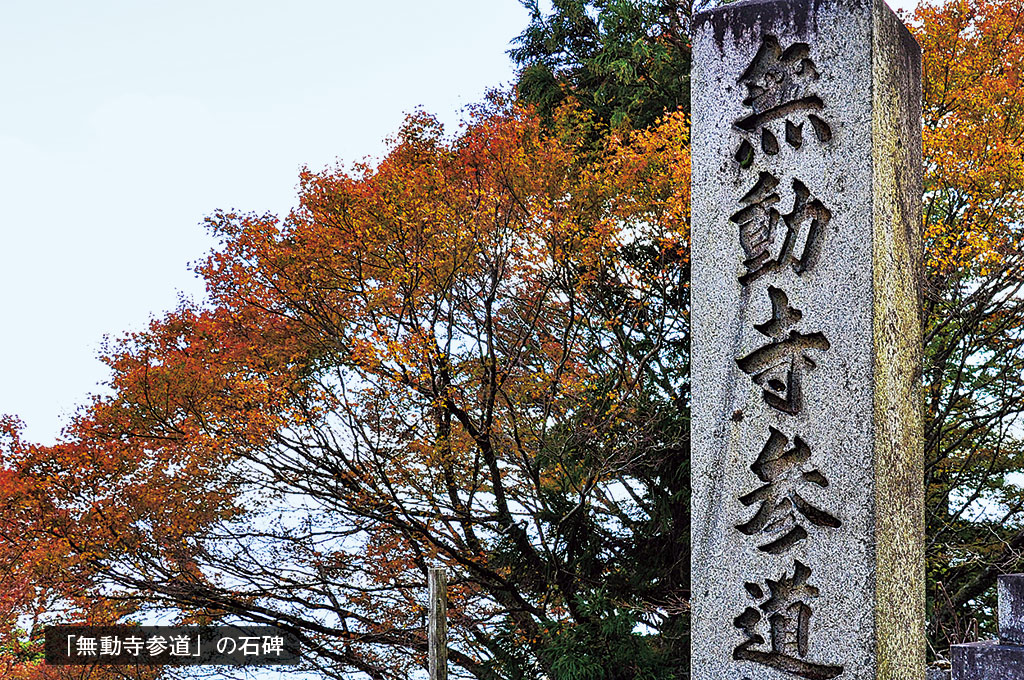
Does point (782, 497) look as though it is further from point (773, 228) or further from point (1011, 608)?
point (1011, 608)

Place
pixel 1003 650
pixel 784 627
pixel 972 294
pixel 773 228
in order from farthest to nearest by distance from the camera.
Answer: pixel 972 294, pixel 1003 650, pixel 773 228, pixel 784 627

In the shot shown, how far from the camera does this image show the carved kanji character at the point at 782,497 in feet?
11.0

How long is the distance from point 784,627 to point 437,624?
4.49m

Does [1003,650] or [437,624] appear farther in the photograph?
[437,624]

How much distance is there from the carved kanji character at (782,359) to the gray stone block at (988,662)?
2565 millimetres

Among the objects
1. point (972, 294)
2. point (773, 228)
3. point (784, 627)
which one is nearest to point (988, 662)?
point (784, 627)

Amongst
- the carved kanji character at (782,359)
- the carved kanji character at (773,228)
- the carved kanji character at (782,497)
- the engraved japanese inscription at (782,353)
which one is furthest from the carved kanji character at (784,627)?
the carved kanji character at (773,228)

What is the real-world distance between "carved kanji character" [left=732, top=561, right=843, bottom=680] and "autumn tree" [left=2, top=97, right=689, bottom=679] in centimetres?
561

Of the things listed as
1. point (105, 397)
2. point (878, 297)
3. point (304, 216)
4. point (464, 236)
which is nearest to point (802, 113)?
point (878, 297)

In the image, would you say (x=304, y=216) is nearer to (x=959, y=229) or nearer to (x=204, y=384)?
(x=204, y=384)

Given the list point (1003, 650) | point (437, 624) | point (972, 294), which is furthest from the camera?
point (972, 294)

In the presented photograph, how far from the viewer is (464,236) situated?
962cm
